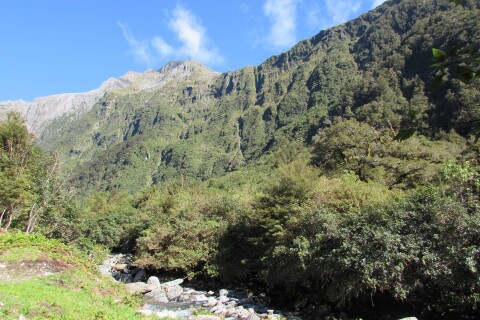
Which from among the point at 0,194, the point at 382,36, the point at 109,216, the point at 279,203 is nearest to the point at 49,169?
the point at 0,194

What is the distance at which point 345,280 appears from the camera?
1605cm

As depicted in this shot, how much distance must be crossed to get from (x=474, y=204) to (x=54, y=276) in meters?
19.3

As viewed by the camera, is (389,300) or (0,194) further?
(0,194)

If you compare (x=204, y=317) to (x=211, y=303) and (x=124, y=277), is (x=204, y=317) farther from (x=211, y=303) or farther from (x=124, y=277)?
(x=124, y=277)

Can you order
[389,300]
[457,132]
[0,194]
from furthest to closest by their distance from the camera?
[457,132], [0,194], [389,300]

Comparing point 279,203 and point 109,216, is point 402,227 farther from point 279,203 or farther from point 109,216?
point 109,216

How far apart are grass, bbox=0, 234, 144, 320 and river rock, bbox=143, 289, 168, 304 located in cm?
343

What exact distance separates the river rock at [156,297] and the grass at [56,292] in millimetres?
3426

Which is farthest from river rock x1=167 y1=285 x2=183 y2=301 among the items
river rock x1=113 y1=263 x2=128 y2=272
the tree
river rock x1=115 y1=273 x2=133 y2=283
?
river rock x1=113 y1=263 x2=128 y2=272

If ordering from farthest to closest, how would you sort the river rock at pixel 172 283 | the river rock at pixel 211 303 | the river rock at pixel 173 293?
1. the river rock at pixel 172 283
2. the river rock at pixel 173 293
3. the river rock at pixel 211 303

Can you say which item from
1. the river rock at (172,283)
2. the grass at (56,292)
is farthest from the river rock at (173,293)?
the grass at (56,292)

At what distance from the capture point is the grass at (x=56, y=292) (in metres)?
10.9

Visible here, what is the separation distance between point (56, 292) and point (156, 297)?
32.7 feet

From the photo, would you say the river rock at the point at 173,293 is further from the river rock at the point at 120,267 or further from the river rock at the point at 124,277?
the river rock at the point at 120,267
